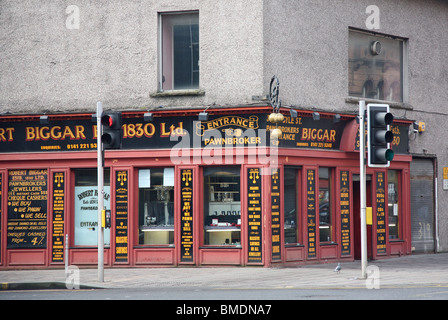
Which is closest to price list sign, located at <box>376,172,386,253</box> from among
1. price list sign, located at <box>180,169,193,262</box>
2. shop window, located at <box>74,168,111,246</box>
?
price list sign, located at <box>180,169,193,262</box>

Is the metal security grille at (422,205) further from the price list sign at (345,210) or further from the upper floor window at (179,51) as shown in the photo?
the upper floor window at (179,51)

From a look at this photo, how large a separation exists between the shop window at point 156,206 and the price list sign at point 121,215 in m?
0.39

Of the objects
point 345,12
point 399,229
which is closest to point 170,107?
point 345,12

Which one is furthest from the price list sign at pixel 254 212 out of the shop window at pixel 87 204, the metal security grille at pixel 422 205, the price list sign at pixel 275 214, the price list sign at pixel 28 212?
the metal security grille at pixel 422 205

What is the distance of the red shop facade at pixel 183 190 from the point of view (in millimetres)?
18719

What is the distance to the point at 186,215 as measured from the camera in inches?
750

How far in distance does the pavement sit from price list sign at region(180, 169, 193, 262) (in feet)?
1.56

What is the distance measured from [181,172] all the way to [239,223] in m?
2.04

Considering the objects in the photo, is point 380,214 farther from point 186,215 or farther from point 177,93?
point 177,93

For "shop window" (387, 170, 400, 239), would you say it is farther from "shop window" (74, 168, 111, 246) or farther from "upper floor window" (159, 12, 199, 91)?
"shop window" (74, 168, 111, 246)
